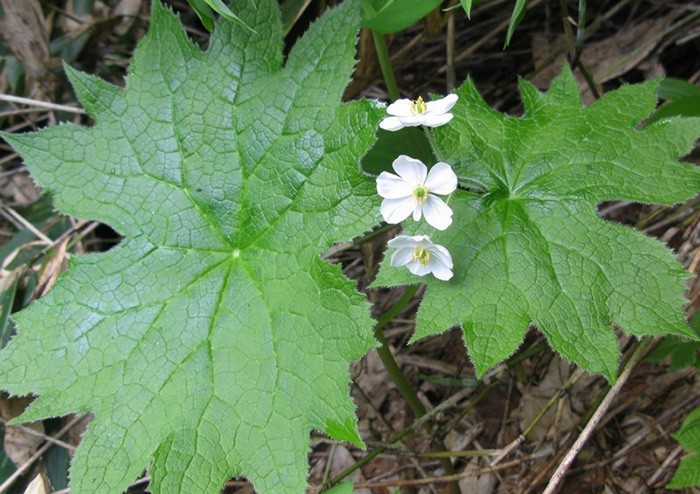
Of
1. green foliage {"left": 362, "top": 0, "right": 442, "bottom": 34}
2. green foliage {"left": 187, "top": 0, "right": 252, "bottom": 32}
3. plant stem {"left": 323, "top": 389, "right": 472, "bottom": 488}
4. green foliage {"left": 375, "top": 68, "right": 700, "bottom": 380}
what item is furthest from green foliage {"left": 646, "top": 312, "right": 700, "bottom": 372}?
green foliage {"left": 187, "top": 0, "right": 252, "bottom": 32}

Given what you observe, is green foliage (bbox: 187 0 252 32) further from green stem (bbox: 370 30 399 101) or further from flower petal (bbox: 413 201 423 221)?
flower petal (bbox: 413 201 423 221)

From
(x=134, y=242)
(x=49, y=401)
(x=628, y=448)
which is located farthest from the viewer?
(x=628, y=448)

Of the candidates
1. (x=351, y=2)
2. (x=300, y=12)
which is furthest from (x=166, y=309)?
(x=300, y=12)

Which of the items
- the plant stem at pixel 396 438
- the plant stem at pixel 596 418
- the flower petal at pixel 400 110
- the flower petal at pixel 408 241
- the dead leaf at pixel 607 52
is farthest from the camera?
the dead leaf at pixel 607 52

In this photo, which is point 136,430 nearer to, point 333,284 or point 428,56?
point 333,284

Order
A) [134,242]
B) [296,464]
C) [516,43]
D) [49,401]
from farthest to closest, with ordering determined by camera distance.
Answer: [516,43]
[134,242]
[49,401]
[296,464]

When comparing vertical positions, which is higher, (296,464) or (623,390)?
(623,390)

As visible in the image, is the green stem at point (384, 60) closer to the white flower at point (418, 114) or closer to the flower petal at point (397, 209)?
the white flower at point (418, 114)

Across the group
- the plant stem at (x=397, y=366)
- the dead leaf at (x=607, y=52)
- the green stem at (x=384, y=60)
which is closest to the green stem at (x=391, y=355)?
the plant stem at (x=397, y=366)
